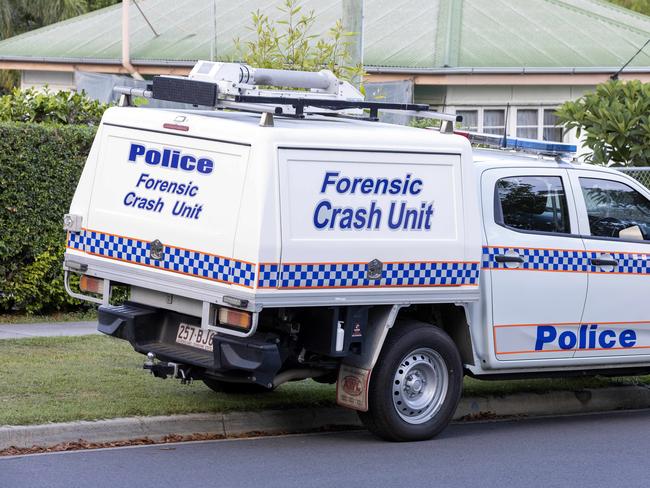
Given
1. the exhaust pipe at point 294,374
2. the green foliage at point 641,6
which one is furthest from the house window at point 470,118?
the green foliage at point 641,6

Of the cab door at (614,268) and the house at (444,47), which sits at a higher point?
the house at (444,47)

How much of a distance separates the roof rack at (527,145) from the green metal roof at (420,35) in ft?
37.5

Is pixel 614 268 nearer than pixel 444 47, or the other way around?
pixel 614 268

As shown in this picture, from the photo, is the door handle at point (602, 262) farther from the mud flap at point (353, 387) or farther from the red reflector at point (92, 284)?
the red reflector at point (92, 284)

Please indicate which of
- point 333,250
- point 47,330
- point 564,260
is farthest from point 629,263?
point 47,330

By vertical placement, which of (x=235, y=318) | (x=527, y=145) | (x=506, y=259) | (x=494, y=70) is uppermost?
(x=494, y=70)

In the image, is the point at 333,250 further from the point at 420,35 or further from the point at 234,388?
the point at 420,35

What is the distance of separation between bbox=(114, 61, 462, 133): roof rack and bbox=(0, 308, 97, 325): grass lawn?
4914 mm

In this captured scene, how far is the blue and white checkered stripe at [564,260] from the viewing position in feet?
30.6

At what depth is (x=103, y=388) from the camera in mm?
9680

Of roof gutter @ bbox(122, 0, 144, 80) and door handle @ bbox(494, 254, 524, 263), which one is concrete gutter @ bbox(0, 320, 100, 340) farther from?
roof gutter @ bbox(122, 0, 144, 80)

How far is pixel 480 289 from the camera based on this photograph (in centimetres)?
923

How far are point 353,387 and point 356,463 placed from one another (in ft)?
2.29

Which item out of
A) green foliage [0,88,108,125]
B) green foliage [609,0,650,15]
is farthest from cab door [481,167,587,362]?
green foliage [609,0,650,15]
